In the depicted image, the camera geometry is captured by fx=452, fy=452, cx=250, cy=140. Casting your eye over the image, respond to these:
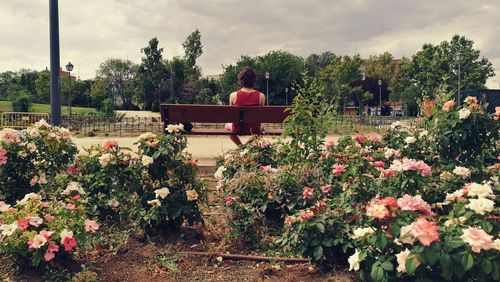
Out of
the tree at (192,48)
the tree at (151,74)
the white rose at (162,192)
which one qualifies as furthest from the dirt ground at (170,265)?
the tree at (192,48)

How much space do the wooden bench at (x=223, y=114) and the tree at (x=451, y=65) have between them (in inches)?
1405

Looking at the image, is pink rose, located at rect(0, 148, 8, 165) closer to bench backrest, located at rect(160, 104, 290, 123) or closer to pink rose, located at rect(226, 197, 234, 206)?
pink rose, located at rect(226, 197, 234, 206)

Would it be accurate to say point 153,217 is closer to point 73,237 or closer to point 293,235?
point 73,237

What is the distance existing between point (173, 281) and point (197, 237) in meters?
0.74

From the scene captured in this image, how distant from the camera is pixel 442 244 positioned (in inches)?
80.6

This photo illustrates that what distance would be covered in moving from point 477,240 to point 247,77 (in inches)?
209

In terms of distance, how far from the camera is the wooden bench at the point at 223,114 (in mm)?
7043

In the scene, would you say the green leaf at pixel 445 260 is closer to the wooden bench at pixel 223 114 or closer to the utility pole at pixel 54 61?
the wooden bench at pixel 223 114

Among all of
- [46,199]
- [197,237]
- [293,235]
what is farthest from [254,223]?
[46,199]

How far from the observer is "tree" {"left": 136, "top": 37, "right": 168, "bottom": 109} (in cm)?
4095

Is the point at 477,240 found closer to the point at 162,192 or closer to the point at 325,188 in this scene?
the point at 325,188

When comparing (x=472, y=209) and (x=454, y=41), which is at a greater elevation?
(x=454, y=41)

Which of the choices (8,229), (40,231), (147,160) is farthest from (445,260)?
(8,229)

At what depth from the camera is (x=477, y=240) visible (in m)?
1.93
